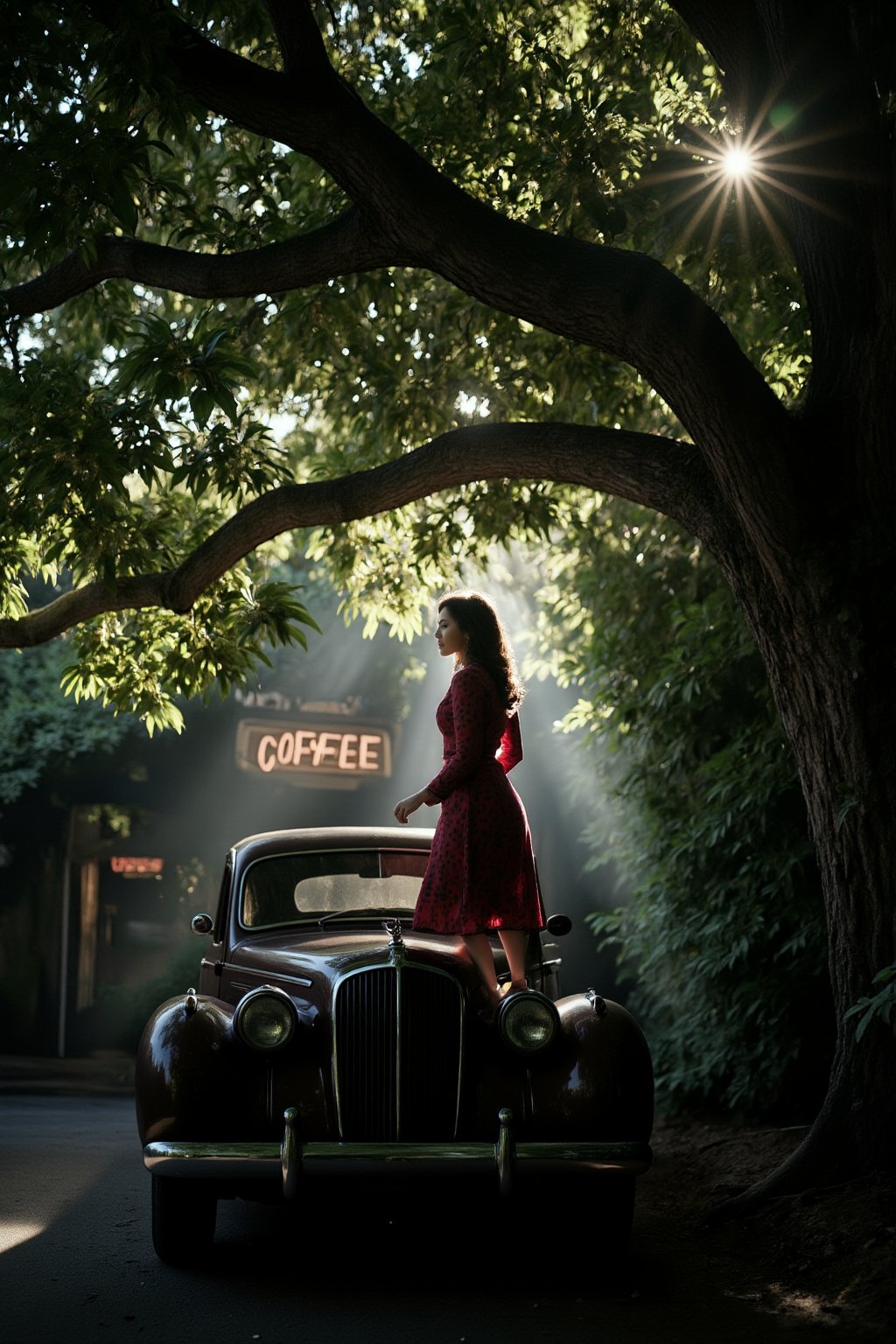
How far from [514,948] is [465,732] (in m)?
0.91

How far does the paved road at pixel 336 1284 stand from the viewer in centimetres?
408

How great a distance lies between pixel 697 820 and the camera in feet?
30.5

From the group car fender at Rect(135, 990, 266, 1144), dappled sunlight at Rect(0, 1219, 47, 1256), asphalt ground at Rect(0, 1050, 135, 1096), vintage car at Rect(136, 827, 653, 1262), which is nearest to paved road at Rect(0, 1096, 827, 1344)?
dappled sunlight at Rect(0, 1219, 47, 1256)

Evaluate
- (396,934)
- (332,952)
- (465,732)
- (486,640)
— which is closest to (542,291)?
(486,640)

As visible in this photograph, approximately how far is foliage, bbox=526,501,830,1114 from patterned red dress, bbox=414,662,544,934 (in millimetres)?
3125

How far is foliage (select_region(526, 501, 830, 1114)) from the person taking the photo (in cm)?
834

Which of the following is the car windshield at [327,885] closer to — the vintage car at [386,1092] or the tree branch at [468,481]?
the vintage car at [386,1092]

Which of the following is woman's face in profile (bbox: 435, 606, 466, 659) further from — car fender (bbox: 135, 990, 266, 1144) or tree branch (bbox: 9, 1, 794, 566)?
car fender (bbox: 135, 990, 266, 1144)

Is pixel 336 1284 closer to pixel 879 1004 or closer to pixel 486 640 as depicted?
pixel 879 1004

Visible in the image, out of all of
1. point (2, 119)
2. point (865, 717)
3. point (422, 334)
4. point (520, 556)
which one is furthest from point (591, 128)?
point (520, 556)

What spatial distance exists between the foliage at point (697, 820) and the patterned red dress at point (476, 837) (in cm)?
313

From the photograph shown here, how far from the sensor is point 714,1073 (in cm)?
903

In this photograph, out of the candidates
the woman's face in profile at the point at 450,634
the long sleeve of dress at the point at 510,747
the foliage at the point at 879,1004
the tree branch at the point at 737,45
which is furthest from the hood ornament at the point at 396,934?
the tree branch at the point at 737,45

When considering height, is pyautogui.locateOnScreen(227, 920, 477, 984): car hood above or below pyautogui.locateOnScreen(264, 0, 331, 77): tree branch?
below
